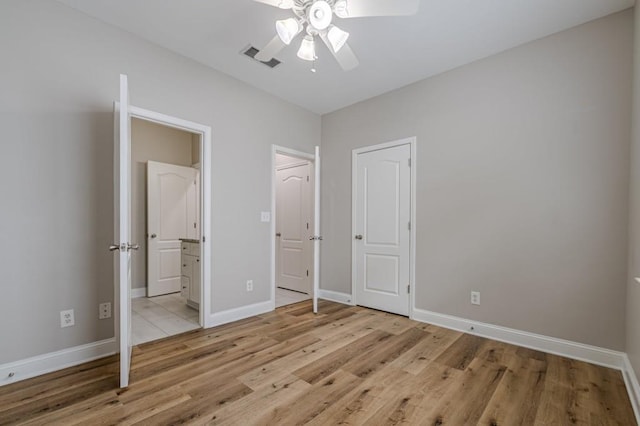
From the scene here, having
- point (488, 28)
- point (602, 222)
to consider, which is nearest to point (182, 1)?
Answer: point (488, 28)

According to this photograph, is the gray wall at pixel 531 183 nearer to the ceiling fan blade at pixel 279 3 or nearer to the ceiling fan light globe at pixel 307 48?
the ceiling fan light globe at pixel 307 48

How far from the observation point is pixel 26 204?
6.91ft

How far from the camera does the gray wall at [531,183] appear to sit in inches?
91.2

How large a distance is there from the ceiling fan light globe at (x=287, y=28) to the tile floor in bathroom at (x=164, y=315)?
2878 mm

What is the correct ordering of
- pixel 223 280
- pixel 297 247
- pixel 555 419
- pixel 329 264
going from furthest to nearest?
pixel 297 247, pixel 329 264, pixel 223 280, pixel 555 419

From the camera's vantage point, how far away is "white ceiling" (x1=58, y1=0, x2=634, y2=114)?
2256 mm

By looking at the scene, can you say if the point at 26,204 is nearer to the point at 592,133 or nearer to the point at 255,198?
the point at 255,198

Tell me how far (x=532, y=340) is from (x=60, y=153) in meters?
4.25

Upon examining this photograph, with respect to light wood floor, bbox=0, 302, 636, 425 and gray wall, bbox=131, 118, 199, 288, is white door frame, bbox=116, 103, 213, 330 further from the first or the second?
gray wall, bbox=131, 118, 199, 288

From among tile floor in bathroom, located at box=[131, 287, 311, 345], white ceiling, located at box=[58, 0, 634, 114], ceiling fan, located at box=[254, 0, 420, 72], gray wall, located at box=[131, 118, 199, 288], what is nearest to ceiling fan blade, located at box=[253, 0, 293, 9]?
ceiling fan, located at box=[254, 0, 420, 72]

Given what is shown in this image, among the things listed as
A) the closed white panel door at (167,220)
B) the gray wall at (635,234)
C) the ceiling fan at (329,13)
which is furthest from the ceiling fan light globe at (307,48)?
the closed white panel door at (167,220)

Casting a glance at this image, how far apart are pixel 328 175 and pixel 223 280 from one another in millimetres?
2124

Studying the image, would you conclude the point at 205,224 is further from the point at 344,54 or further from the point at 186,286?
the point at 344,54

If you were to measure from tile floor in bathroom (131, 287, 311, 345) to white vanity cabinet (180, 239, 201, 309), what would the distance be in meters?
0.17
